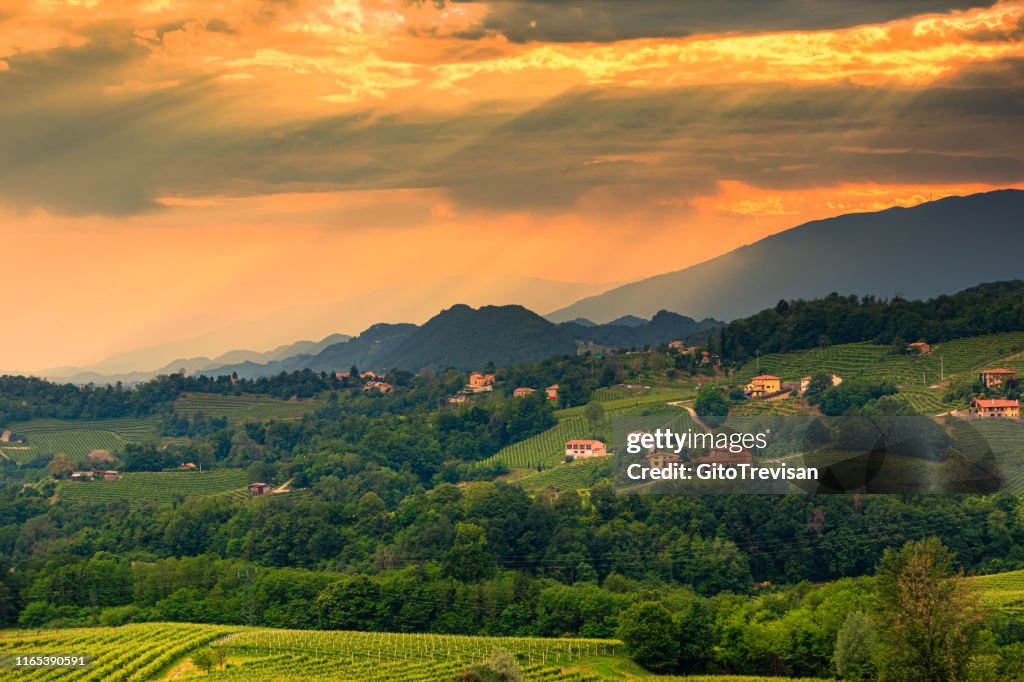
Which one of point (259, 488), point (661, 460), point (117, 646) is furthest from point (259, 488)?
point (117, 646)

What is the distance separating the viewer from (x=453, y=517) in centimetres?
4594

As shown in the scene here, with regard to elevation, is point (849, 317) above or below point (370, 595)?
above

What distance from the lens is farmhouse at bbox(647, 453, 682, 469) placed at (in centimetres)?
4831

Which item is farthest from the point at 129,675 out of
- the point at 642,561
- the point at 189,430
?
the point at 189,430

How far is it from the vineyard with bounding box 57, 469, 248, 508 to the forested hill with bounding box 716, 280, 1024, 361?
27353 mm

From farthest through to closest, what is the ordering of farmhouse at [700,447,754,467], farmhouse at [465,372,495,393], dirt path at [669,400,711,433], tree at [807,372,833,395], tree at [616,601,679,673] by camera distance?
farmhouse at [465,372,495,393] < tree at [807,372,833,395] < dirt path at [669,400,711,433] < farmhouse at [700,447,754,467] < tree at [616,601,679,673]

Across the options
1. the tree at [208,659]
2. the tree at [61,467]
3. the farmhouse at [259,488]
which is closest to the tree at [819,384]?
the farmhouse at [259,488]

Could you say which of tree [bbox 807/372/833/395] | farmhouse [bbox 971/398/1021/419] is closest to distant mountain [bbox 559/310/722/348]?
tree [bbox 807/372/833/395]

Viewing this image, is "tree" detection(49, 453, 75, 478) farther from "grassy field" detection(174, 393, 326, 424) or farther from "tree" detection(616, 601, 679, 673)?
"tree" detection(616, 601, 679, 673)

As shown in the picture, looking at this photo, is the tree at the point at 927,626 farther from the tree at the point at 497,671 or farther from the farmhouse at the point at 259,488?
the farmhouse at the point at 259,488

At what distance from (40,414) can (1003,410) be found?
204 feet

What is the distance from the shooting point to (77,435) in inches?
3169

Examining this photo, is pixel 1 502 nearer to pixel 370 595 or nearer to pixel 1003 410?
pixel 370 595

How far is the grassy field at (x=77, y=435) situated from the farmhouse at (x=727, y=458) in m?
40.0
